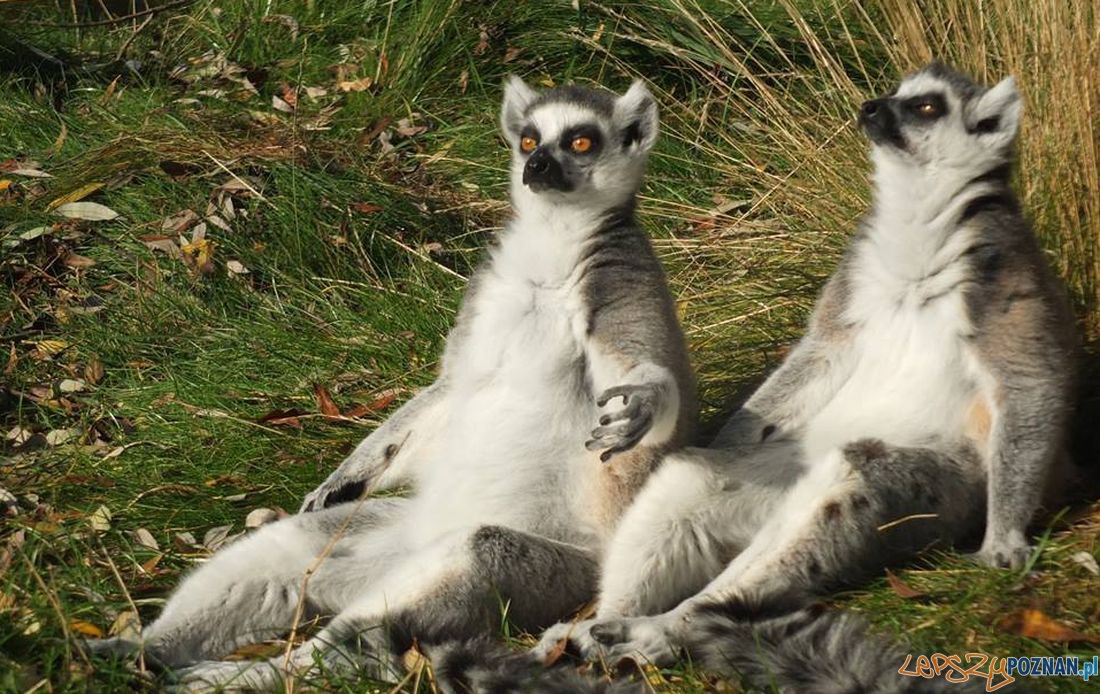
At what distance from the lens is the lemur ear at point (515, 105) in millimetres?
4762

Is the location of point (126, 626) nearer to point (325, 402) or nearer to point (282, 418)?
point (282, 418)

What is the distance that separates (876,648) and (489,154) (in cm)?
518

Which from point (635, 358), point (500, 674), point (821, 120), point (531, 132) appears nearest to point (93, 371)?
point (531, 132)

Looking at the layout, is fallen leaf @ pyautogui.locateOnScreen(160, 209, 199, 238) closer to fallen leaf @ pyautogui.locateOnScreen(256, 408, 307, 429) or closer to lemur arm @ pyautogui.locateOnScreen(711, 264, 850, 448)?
fallen leaf @ pyautogui.locateOnScreen(256, 408, 307, 429)

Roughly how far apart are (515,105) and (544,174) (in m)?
0.61

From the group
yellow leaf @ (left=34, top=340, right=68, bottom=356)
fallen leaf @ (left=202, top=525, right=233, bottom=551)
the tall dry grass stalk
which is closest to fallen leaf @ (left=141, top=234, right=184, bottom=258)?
yellow leaf @ (left=34, top=340, right=68, bottom=356)

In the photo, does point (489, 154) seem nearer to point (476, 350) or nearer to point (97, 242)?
point (97, 242)

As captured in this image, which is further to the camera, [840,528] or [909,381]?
[909,381]

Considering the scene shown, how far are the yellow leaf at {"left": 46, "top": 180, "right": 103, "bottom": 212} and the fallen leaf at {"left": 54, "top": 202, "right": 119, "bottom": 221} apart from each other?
28 mm

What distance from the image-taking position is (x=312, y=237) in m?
6.79

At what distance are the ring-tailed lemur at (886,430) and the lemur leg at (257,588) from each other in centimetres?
78

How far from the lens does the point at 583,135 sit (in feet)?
14.5

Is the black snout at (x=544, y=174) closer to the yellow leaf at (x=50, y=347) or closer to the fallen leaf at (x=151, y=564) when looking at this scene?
the fallen leaf at (x=151, y=564)

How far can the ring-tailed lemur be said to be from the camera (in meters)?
3.76
